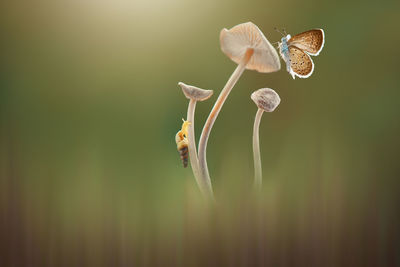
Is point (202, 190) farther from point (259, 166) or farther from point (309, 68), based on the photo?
point (309, 68)

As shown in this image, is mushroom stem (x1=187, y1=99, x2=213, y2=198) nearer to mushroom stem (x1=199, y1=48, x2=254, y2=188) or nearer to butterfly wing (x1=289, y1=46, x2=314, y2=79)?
mushroom stem (x1=199, y1=48, x2=254, y2=188)

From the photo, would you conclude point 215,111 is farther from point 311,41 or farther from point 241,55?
point 311,41

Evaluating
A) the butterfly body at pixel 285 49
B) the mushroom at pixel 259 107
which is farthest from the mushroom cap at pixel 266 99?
the butterfly body at pixel 285 49

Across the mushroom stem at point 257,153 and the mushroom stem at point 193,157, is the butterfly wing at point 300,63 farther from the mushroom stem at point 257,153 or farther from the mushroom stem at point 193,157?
the mushroom stem at point 193,157

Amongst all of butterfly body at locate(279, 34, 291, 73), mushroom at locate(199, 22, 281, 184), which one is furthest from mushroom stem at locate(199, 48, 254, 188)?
butterfly body at locate(279, 34, 291, 73)

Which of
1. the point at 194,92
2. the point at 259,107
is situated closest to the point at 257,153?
the point at 259,107
